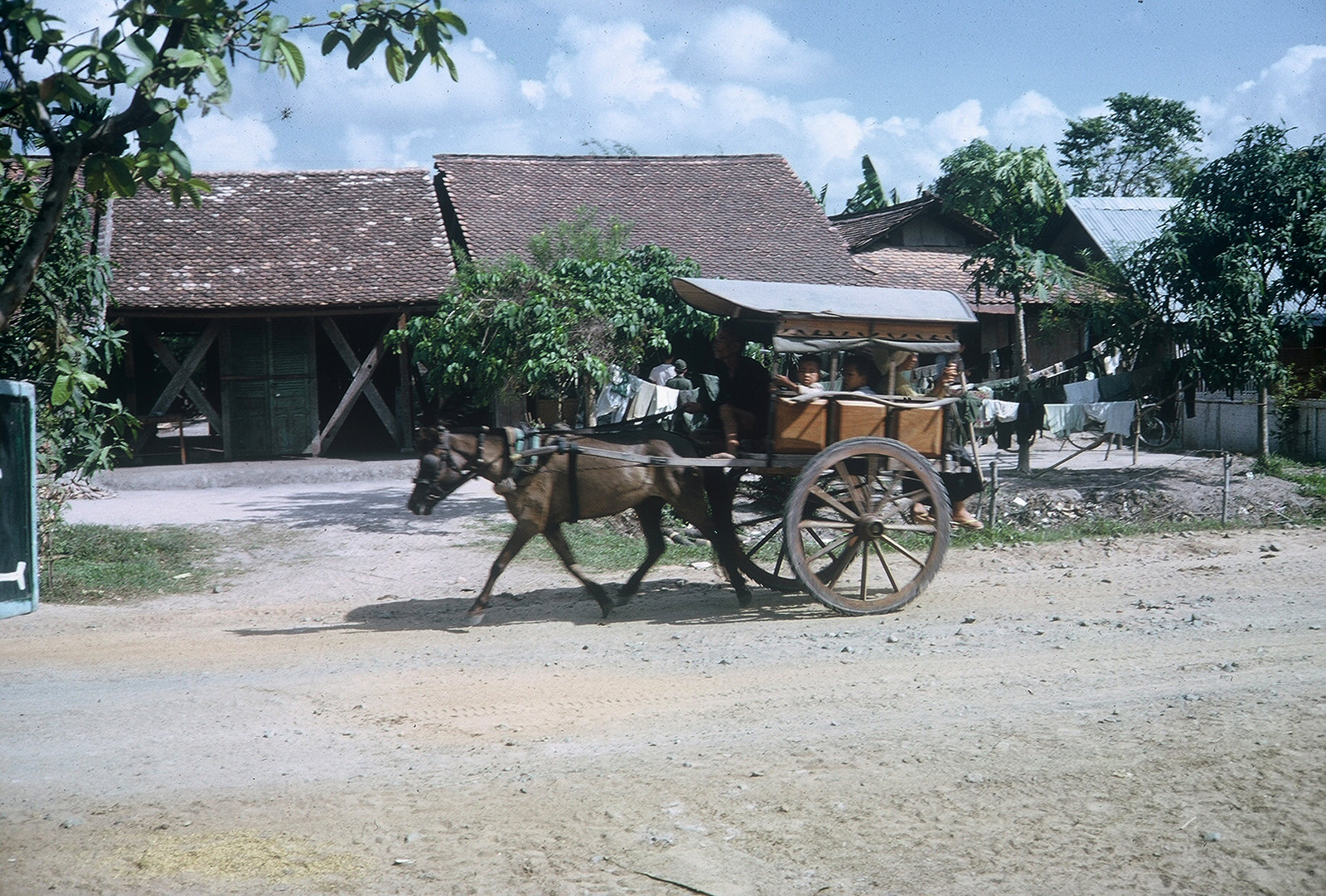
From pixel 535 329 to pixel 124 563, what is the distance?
15.5 ft

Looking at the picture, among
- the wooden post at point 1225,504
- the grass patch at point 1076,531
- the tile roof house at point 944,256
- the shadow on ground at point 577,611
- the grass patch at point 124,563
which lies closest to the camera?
the shadow on ground at point 577,611

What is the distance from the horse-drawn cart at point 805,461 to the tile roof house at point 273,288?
11402mm

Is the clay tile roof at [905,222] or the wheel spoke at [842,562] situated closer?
the wheel spoke at [842,562]

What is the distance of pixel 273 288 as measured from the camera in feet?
60.3

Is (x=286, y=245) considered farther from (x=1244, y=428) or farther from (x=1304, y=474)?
(x=1244, y=428)

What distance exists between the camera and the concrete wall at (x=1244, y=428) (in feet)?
56.7

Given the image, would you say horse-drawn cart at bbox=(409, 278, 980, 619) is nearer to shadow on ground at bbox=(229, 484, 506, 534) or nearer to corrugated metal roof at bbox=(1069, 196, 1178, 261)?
shadow on ground at bbox=(229, 484, 506, 534)

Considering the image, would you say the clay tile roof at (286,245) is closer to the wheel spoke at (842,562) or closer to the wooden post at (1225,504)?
the wheel spoke at (842,562)

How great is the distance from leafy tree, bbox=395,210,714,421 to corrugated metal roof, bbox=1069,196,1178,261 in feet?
54.8

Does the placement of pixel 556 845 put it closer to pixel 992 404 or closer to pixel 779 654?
pixel 779 654

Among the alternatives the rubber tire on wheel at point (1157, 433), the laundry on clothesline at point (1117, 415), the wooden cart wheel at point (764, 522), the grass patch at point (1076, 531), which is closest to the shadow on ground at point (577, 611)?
the wooden cart wheel at point (764, 522)

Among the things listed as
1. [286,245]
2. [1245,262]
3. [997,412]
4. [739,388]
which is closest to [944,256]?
[997,412]

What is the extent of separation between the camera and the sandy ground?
3914 mm

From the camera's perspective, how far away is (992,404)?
16516 mm
